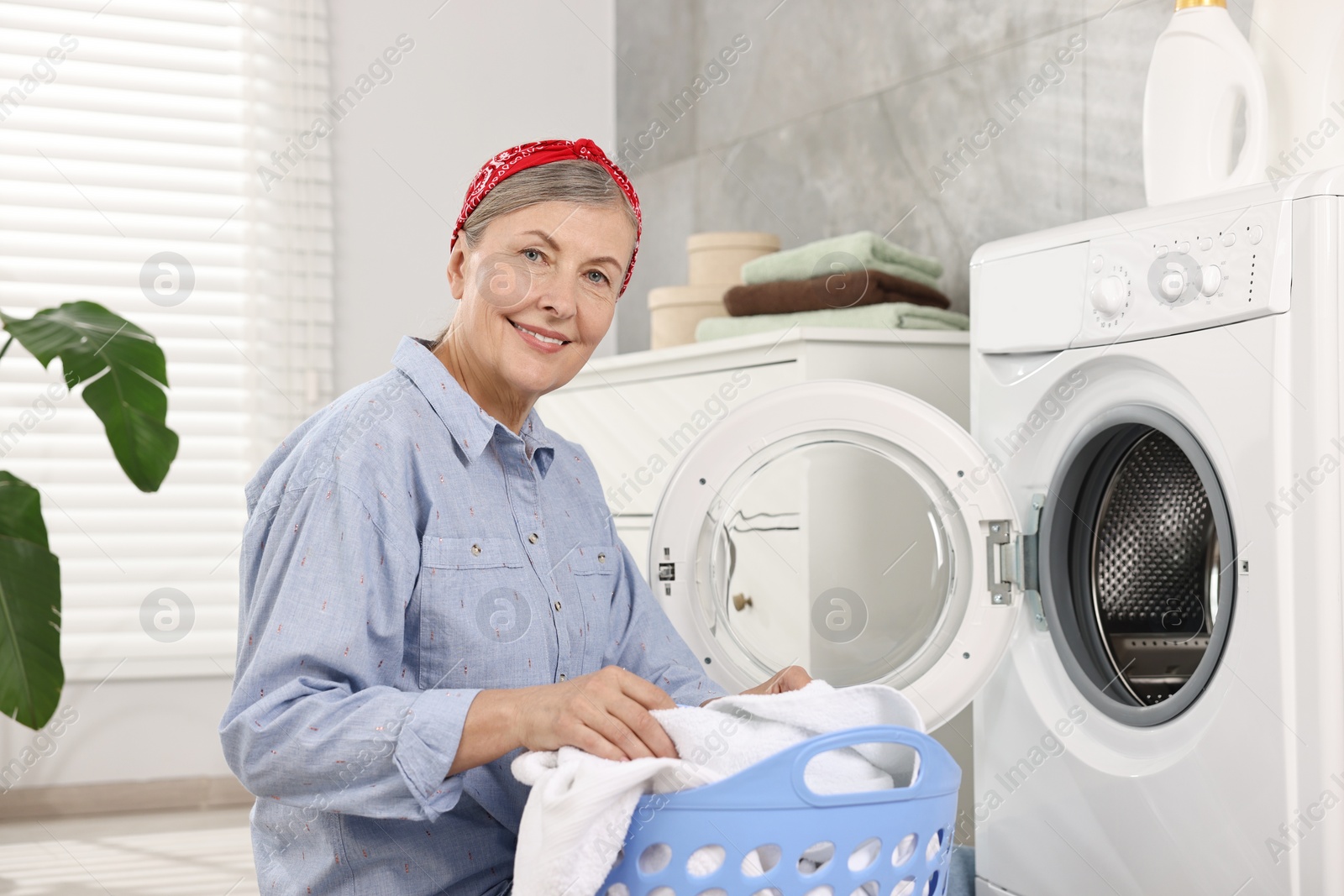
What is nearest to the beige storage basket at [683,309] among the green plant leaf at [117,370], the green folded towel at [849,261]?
the green folded towel at [849,261]

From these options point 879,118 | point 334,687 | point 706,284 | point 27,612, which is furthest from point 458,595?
point 879,118

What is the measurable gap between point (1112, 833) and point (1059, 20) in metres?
1.44

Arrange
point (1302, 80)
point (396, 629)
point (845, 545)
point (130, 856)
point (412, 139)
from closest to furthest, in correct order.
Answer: point (396, 629) < point (1302, 80) < point (845, 545) < point (130, 856) < point (412, 139)

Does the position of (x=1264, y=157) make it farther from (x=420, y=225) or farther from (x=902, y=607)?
(x=420, y=225)

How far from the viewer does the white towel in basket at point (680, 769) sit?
749 mm

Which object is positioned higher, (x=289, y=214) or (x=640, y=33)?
(x=640, y=33)

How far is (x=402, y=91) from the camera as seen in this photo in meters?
3.17

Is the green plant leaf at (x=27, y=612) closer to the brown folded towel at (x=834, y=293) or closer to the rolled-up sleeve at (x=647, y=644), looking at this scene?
the rolled-up sleeve at (x=647, y=644)

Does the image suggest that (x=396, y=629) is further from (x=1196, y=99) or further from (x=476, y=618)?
(x=1196, y=99)

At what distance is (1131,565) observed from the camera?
1.54m

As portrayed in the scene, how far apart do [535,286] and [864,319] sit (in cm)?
100

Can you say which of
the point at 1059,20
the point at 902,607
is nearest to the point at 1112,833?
the point at 902,607

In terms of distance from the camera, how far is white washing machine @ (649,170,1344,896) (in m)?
→ 1.19

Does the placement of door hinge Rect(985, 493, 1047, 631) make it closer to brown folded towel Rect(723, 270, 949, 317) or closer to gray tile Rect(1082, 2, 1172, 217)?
brown folded towel Rect(723, 270, 949, 317)
